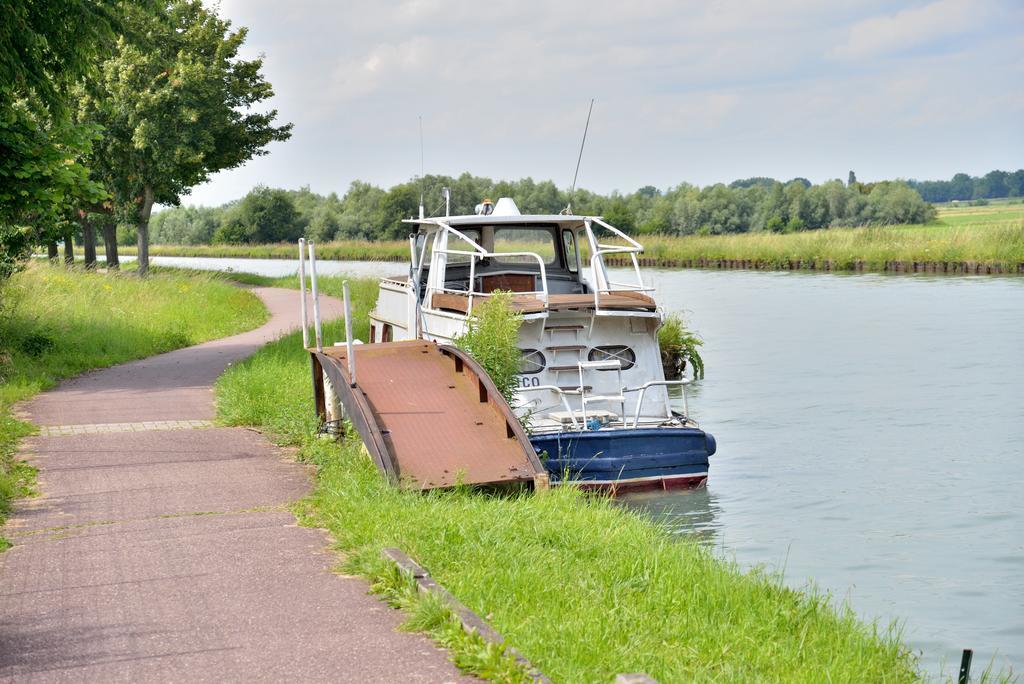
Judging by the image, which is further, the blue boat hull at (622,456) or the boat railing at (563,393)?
the boat railing at (563,393)

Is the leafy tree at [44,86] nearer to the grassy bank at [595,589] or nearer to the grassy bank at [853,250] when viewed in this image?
the grassy bank at [595,589]

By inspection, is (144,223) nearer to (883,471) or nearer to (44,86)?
(44,86)

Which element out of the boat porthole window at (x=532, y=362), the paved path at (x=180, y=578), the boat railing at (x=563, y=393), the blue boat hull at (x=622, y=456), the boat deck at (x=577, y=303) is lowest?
the blue boat hull at (x=622, y=456)

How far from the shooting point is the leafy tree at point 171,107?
4006cm

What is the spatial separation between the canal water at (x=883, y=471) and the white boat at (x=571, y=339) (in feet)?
1.84

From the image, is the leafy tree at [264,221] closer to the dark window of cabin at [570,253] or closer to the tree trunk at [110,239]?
the tree trunk at [110,239]

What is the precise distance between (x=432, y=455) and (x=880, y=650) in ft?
14.3

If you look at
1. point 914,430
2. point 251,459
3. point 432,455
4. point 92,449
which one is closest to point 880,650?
point 432,455

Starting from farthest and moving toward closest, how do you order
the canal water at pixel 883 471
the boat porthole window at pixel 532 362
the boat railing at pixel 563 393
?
1. the boat porthole window at pixel 532 362
2. the boat railing at pixel 563 393
3. the canal water at pixel 883 471

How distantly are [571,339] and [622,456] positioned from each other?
6.09 feet

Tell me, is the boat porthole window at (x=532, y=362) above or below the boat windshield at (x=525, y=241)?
below

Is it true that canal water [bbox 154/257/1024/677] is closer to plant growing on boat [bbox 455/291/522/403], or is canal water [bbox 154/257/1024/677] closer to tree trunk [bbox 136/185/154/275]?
plant growing on boat [bbox 455/291/522/403]

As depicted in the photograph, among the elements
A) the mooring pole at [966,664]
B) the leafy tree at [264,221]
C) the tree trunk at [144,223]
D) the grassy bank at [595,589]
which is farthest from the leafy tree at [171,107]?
the leafy tree at [264,221]

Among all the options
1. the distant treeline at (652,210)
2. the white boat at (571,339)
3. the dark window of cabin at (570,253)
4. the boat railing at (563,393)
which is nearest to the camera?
the white boat at (571,339)
